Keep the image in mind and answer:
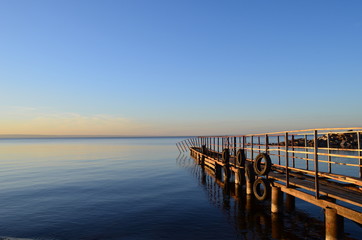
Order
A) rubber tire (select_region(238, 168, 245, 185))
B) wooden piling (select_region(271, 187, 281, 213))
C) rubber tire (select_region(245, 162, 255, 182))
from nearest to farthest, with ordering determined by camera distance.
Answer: wooden piling (select_region(271, 187, 281, 213))
rubber tire (select_region(245, 162, 255, 182))
rubber tire (select_region(238, 168, 245, 185))

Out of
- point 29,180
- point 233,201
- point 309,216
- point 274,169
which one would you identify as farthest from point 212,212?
point 29,180

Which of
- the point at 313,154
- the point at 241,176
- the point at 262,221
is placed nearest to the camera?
the point at 262,221

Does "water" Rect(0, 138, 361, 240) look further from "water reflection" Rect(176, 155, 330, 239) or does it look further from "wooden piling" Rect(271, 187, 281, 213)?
"wooden piling" Rect(271, 187, 281, 213)

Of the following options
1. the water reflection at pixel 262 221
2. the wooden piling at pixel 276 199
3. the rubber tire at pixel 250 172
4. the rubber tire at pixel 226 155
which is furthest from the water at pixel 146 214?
the rubber tire at pixel 226 155

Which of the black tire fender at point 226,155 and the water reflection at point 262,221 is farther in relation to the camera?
the black tire fender at point 226,155

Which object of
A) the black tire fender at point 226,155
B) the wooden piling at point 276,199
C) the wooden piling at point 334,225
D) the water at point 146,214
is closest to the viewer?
the wooden piling at point 334,225

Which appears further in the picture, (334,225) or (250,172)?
(250,172)

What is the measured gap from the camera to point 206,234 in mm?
9258

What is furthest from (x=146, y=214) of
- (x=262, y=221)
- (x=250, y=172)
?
(x=250, y=172)

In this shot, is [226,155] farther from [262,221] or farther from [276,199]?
[262,221]

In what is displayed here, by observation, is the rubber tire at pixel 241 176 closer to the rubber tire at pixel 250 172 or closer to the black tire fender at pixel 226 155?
the rubber tire at pixel 250 172

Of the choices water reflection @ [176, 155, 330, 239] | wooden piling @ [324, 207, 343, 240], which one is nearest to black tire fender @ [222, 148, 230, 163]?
water reflection @ [176, 155, 330, 239]

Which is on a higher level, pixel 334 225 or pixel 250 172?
pixel 250 172

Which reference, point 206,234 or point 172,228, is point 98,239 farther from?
point 206,234
